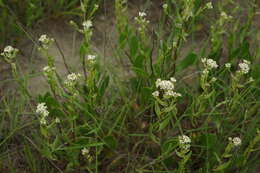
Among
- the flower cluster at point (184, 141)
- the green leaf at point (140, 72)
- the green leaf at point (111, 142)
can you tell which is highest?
the green leaf at point (140, 72)

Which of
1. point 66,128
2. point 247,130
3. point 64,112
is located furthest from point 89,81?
point 247,130

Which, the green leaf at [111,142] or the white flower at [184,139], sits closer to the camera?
the white flower at [184,139]

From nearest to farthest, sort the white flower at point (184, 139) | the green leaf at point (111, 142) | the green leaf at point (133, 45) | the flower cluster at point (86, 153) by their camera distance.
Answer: the white flower at point (184, 139) < the flower cluster at point (86, 153) < the green leaf at point (111, 142) < the green leaf at point (133, 45)

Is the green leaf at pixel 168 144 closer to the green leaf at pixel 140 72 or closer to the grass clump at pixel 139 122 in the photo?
the grass clump at pixel 139 122

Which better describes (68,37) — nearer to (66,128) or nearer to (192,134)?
(66,128)

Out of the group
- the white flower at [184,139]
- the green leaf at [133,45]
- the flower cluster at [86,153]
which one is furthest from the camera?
the green leaf at [133,45]

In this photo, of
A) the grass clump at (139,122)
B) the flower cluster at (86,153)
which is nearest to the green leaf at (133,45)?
the grass clump at (139,122)

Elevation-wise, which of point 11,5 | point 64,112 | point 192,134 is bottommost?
point 192,134

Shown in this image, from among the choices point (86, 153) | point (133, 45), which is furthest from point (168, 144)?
point (133, 45)

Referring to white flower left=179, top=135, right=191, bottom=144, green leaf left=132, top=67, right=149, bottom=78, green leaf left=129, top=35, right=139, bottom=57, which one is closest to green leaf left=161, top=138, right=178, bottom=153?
white flower left=179, top=135, right=191, bottom=144

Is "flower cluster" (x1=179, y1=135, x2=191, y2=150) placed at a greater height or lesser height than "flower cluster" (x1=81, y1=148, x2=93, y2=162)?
greater

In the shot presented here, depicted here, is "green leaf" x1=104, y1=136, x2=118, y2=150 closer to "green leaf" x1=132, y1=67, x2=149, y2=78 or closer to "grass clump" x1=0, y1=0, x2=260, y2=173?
"grass clump" x1=0, y1=0, x2=260, y2=173
